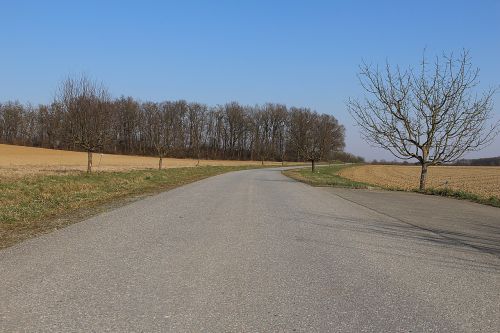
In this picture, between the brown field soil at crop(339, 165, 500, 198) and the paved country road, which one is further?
the brown field soil at crop(339, 165, 500, 198)

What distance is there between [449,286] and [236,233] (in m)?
4.32

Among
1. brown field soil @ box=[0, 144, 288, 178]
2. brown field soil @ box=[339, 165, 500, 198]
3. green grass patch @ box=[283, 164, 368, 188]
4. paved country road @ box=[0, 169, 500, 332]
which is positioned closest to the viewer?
paved country road @ box=[0, 169, 500, 332]

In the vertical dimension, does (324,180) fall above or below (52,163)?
above

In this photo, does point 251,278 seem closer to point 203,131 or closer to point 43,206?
point 43,206

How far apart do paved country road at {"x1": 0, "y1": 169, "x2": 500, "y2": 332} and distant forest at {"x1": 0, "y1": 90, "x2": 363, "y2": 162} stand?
42.7m

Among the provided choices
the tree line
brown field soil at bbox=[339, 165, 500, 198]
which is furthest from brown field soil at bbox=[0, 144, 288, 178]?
brown field soil at bbox=[339, 165, 500, 198]

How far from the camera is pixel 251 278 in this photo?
5527 mm

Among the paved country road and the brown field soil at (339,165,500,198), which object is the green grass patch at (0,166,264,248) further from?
the brown field soil at (339,165,500,198)

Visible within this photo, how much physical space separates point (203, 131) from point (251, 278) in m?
112

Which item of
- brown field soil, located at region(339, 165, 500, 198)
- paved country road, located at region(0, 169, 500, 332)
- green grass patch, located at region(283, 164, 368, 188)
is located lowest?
brown field soil, located at region(339, 165, 500, 198)

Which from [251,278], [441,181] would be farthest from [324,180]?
[251,278]

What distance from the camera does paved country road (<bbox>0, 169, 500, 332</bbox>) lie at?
162 inches

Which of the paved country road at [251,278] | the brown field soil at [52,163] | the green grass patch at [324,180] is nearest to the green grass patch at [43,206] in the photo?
the paved country road at [251,278]

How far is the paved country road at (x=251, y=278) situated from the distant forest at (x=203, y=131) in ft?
140
